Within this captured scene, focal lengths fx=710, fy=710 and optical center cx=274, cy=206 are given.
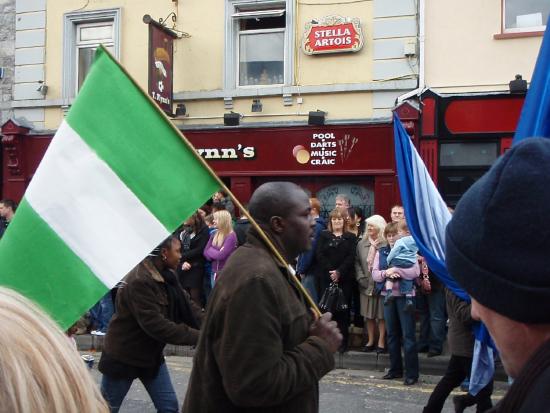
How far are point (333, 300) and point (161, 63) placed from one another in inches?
253

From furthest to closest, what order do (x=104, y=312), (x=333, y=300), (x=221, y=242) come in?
(x=104, y=312) → (x=221, y=242) → (x=333, y=300)

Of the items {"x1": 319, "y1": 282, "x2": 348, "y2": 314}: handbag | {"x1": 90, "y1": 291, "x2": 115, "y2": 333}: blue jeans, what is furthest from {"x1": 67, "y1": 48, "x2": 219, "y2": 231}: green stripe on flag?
{"x1": 90, "y1": 291, "x2": 115, "y2": 333}: blue jeans

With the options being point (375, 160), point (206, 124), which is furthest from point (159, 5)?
point (375, 160)

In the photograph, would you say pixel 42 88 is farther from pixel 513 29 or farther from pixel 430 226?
pixel 430 226

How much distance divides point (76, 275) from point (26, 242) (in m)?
0.22

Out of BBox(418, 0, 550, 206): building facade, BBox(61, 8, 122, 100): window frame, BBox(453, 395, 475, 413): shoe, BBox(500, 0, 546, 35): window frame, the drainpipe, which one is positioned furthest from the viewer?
BBox(61, 8, 122, 100): window frame

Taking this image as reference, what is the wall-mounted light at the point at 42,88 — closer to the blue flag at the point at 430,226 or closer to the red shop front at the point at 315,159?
the red shop front at the point at 315,159

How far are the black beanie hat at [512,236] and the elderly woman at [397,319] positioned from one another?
6.58 m

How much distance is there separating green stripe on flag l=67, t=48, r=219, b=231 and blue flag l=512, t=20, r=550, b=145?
162cm

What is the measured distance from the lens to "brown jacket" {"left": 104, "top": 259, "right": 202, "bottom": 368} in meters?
4.46

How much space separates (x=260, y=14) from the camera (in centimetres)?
1293

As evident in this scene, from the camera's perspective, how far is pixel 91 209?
2865 mm

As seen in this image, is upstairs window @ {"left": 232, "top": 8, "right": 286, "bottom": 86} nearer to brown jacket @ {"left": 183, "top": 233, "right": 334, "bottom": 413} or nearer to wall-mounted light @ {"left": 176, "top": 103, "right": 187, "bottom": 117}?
wall-mounted light @ {"left": 176, "top": 103, "right": 187, "bottom": 117}

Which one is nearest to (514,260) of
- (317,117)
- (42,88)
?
(317,117)
